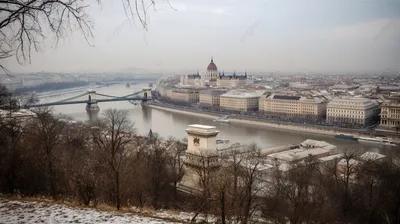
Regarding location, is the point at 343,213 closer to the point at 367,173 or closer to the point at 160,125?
the point at 367,173

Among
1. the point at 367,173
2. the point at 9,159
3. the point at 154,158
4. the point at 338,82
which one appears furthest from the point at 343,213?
the point at 338,82

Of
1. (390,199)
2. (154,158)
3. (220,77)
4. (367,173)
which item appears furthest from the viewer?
(220,77)

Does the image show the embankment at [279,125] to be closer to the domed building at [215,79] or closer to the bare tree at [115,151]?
the bare tree at [115,151]

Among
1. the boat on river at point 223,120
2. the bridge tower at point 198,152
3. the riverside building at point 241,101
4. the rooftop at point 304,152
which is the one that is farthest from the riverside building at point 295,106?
the bridge tower at point 198,152

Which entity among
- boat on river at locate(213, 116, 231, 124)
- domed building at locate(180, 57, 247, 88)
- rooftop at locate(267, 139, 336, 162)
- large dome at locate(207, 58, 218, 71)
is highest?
large dome at locate(207, 58, 218, 71)

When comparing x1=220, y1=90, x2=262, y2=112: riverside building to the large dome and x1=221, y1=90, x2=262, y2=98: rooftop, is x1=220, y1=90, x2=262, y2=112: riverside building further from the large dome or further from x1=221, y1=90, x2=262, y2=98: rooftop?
the large dome

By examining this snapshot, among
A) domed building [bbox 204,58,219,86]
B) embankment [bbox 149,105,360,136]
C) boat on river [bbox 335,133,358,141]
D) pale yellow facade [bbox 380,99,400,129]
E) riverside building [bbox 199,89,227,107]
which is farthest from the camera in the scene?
domed building [bbox 204,58,219,86]

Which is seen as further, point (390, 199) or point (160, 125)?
point (160, 125)

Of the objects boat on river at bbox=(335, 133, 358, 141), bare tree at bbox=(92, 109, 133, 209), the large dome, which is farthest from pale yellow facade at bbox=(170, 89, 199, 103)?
bare tree at bbox=(92, 109, 133, 209)
